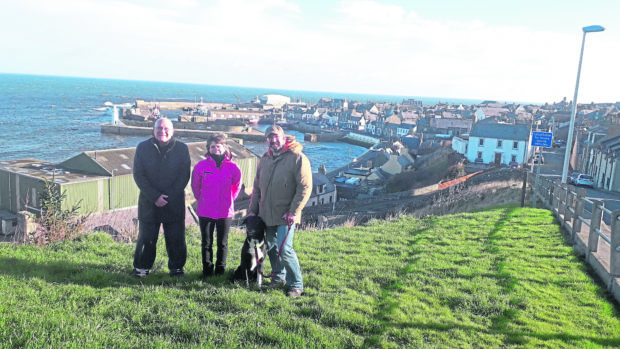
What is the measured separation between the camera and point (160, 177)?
635 cm

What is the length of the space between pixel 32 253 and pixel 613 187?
1421 inches

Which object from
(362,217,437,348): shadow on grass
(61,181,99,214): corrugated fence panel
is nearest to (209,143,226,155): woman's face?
→ (362,217,437,348): shadow on grass

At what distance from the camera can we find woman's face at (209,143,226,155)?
6.32 m

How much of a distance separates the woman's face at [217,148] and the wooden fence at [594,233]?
606 centimetres

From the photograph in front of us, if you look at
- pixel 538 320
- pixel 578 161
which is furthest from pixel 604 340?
pixel 578 161

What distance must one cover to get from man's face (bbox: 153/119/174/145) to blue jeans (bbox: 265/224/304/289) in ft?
6.01

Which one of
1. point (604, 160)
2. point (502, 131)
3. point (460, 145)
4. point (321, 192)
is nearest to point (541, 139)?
point (604, 160)

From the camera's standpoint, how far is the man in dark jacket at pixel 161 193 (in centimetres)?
628

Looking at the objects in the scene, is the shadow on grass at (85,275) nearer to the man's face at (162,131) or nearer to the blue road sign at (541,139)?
the man's face at (162,131)

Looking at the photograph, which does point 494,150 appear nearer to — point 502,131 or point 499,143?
point 499,143

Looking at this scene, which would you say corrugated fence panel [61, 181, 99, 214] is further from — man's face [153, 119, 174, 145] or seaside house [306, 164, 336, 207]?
man's face [153, 119, 174, 145]

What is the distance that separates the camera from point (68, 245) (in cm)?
805

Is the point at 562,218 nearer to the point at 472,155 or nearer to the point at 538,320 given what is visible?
the point at 538,320

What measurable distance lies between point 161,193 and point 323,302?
2663 millimetres
